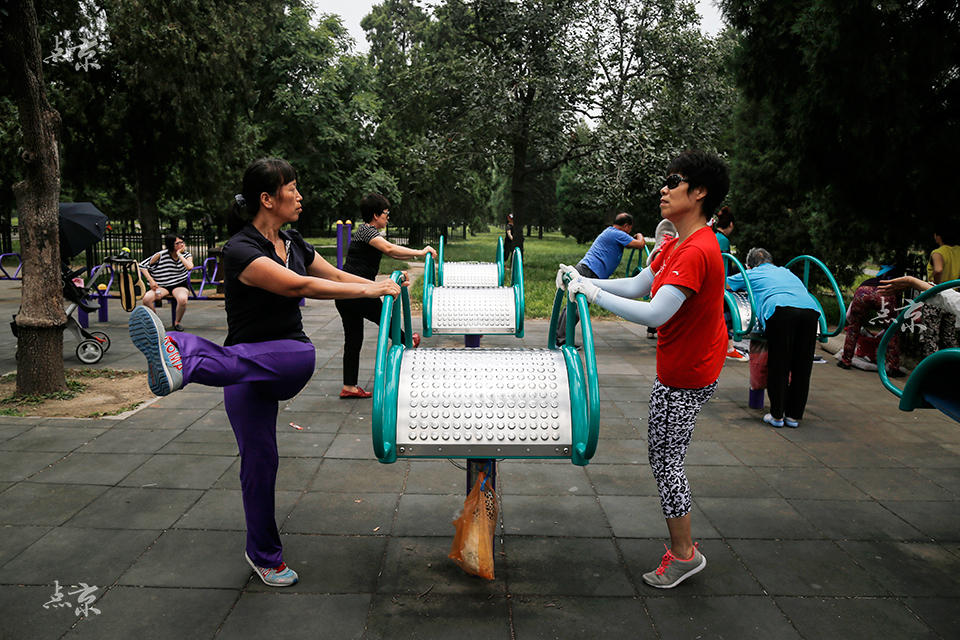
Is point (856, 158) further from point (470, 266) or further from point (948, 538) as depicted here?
point (948, 538)

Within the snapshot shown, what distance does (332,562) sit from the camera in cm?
315

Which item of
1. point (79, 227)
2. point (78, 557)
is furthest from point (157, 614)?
point (79, 227)

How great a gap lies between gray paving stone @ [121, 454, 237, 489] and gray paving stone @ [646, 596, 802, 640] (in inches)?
103

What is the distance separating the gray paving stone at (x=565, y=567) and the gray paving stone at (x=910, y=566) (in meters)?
1.14

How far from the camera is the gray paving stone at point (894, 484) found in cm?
408

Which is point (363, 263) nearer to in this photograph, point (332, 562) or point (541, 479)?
point (541, 479)

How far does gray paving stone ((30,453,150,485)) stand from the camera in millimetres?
4043

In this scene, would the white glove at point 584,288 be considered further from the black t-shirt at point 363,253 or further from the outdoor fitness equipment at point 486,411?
the black t-shirt at point 363,253

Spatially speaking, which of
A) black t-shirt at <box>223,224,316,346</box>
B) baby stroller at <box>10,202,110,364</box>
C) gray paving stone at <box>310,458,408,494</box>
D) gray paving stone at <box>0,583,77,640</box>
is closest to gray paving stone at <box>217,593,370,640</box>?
gray paving stone at <box>0,583,77,640</box>

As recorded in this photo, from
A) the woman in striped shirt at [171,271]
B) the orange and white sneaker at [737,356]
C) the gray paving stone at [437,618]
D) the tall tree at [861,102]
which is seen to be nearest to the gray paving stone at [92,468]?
the gray paving stone at [437,618]

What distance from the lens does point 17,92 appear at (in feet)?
18.3

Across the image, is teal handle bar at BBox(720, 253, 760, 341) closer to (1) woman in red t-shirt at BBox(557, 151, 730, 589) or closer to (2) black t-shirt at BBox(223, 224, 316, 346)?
(1) woman in red t-shirt at BBox(557, 151, 730, 589)

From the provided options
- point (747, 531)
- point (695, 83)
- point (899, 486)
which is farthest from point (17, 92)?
point (695, 83)

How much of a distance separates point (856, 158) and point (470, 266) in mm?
4670
